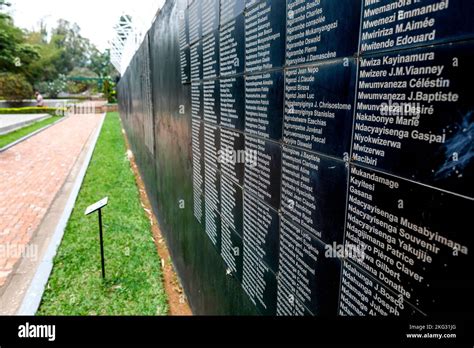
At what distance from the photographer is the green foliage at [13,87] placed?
1530 inches

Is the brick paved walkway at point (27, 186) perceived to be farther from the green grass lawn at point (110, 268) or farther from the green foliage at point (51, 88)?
the green foliage at point (51, 88)

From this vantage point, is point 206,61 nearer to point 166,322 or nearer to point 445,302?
point 166,322

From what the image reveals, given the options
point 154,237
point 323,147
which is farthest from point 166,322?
point 154,237

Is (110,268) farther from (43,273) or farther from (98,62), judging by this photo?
(98,62)

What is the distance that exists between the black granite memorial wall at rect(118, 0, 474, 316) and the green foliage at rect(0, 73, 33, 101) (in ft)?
141

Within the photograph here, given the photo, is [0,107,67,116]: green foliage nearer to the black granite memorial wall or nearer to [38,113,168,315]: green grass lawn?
[38,113,168,315]: green grass lawn

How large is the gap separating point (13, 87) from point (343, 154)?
149 ft

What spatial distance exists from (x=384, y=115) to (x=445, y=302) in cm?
54

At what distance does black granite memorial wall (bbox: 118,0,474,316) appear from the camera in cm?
98

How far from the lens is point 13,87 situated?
3975cm

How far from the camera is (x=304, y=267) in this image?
1.75 m

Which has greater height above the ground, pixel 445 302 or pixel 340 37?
pixel 340 37

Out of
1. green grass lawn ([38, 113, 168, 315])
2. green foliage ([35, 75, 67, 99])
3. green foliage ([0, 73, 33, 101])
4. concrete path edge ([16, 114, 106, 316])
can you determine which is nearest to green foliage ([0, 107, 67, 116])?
green foliage ([0, 73, 33, 101])

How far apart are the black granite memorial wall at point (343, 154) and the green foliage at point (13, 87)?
42.9 metres
